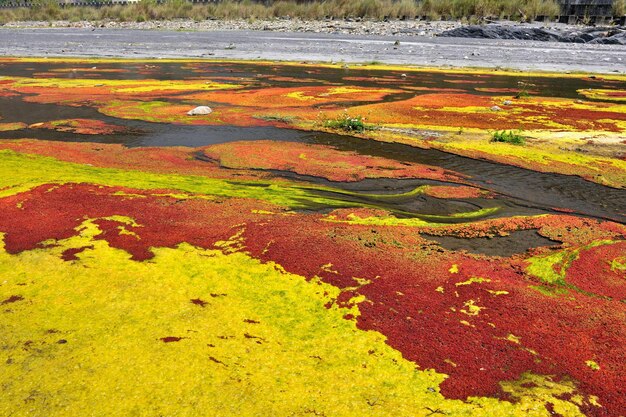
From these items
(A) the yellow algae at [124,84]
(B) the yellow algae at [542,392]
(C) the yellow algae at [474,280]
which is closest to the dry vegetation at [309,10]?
(A) the yellow algae at [124,84]

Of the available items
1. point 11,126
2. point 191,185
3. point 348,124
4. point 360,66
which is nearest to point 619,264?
point 191,185

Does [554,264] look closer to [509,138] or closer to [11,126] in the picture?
[509,138]

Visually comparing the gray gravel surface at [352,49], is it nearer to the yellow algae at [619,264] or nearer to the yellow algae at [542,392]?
the yellow algae at [619,264]

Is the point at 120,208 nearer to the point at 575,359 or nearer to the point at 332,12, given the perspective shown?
the point at 575,359

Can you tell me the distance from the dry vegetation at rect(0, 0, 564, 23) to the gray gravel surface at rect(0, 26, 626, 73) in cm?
887

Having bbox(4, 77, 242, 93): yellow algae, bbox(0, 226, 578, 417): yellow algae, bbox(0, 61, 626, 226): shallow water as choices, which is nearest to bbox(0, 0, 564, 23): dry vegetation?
bbox(0, 61, 626, 226): shallow water

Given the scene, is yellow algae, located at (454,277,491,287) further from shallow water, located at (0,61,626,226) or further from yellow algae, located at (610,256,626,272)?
shallow water, located at (0,61,626,226)

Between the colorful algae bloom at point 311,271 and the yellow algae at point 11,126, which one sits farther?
the yellow algae at point 11,126

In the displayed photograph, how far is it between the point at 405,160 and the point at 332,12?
45.8 metres

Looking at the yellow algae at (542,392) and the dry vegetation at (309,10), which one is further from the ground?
the dry vegetation at (309,10)

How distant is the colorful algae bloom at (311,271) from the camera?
3.26m

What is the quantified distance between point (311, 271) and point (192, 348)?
1.49 metres

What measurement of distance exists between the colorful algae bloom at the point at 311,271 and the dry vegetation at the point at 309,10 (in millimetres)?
35319

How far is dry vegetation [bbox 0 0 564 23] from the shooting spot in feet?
136
